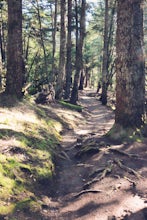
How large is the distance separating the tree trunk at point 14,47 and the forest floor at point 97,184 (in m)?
3.67

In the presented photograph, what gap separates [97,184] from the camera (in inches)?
303

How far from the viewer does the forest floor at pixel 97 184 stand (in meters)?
6.35

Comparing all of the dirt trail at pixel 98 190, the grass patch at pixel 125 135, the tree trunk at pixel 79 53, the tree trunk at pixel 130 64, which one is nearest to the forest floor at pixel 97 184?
the dirt trail at pixel 98 190

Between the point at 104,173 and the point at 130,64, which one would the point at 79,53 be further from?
the point at 104,173

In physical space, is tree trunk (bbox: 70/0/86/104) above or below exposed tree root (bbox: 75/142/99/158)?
above

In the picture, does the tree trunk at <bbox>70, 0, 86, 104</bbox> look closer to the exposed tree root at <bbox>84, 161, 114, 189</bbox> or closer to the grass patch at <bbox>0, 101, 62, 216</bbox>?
the grass patch at <bbox>0, 101, 62, 216</bbox>

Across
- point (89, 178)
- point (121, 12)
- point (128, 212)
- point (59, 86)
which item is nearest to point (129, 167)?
point (89, 178)

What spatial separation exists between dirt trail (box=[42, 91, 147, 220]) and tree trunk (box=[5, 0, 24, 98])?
4394mm

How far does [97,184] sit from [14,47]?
756 centimetres

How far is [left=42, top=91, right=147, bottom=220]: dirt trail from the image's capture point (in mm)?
6355

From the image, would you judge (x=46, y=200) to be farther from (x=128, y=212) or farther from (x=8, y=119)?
(x=8, y=119)

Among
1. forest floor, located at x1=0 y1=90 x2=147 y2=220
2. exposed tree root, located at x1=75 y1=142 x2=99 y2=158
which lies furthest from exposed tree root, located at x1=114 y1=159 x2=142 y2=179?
exposed tree root, located at x1=75 y1=142 x2=99 y2=158

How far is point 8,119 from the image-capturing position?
35.0 ft

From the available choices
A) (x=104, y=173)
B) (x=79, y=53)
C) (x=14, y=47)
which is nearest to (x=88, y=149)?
(x=104, y=173)
